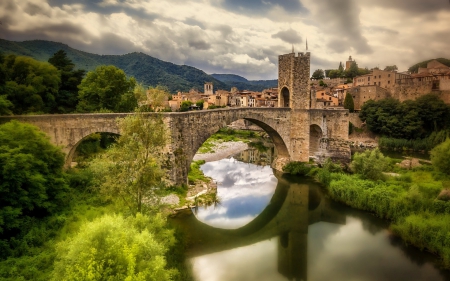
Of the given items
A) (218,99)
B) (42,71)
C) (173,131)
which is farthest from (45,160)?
(218,99)

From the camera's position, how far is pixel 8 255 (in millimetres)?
8805

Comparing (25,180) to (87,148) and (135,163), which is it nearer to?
(135,163)

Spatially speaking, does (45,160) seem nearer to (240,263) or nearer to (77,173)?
(77,173)

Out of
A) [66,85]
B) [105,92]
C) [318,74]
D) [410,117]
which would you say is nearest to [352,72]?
[318,74]

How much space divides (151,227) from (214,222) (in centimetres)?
557

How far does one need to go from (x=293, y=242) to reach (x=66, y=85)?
20605 millimetres

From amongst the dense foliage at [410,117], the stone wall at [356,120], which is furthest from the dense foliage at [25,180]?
the stone wall at [356,120]

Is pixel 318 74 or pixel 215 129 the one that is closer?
pixel 215 129

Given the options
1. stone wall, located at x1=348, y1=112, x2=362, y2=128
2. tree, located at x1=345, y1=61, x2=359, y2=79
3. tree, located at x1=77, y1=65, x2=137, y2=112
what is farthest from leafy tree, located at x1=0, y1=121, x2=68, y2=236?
tree, located at x1=345, y1=61, x2=359, y2=79

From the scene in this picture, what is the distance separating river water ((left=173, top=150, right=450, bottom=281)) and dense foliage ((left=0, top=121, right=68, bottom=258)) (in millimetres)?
5032

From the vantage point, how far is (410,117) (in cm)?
2864

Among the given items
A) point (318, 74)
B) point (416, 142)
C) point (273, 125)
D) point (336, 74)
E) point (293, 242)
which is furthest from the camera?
point (318, 74)

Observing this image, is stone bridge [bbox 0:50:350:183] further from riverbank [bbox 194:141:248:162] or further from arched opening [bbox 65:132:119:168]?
riverbank [bbox 194:141:248:162]

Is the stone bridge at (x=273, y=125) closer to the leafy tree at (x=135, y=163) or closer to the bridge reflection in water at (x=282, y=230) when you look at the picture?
the bridge reflection in water at (x=282, y=230)
